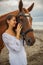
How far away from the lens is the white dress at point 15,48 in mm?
1042

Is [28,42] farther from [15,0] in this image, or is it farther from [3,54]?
[15,0]

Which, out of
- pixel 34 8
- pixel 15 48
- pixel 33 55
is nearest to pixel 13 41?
pixel 15 48

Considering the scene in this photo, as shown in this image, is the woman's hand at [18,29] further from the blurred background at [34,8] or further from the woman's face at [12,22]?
the blurred background at [34,8]

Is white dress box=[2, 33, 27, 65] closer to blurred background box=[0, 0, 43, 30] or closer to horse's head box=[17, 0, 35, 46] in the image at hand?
horse's head box=[17, 0, 35, 46]

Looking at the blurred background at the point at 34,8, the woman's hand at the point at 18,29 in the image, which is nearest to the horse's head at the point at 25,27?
the woman's hand at the point at 18,29

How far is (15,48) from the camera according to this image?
104 centimetres

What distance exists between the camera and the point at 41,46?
167cm

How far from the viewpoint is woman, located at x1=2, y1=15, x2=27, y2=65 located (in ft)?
3.42

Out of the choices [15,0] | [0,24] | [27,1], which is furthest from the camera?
[27,1]

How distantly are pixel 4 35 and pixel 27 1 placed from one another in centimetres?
97

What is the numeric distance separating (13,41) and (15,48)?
0.03m

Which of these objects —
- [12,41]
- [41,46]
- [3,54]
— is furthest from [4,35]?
[41,46]

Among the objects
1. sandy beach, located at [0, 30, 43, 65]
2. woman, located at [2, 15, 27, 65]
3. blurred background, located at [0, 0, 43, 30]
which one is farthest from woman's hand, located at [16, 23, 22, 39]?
blurred background, located at [0, 0, 43, 30]

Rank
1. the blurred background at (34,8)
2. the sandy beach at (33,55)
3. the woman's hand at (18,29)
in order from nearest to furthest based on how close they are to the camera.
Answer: the woman's hand at (18,29), the sandy beach at (33,55), the blurred background at (34,8)
